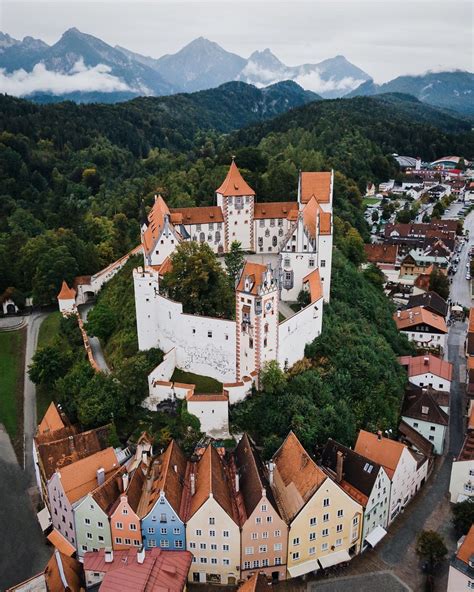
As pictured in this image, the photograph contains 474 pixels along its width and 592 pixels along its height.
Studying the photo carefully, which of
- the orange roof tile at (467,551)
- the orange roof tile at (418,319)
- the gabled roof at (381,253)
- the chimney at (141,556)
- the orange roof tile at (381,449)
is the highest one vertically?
the gabled roof at (381,253)

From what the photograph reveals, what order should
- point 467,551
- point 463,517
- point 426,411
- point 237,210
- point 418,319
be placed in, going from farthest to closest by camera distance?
point 418,319
point 237,210
point 426,411
point 463,517
point 467,551

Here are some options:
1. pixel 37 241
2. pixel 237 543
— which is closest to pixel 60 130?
pixel 37 241

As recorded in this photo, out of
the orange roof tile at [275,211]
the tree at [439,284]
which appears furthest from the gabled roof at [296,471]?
the tree at [439,284]

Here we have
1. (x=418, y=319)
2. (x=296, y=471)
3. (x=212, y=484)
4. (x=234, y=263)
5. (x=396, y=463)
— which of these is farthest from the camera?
(x=418, y=319)

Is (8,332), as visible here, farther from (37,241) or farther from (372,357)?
(372,357)

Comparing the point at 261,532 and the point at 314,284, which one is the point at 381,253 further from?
the point at 261,532

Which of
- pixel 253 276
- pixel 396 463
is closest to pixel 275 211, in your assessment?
pixel 253 276

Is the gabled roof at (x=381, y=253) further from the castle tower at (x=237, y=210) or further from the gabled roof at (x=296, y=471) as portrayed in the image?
the gabled roof at (x=296, y=471)
